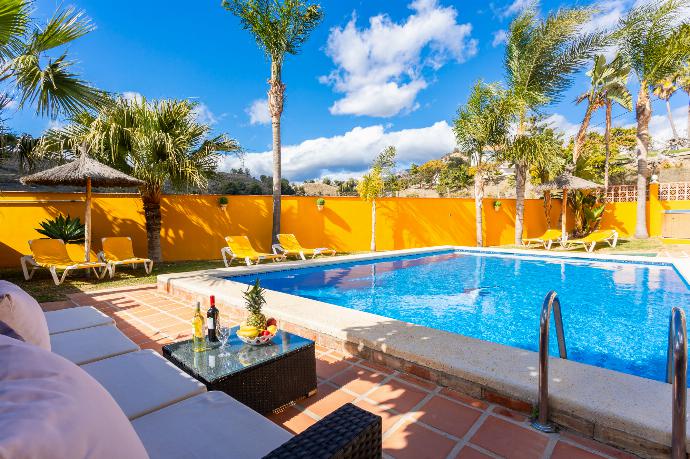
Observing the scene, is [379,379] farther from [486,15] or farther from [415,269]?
[486,15]

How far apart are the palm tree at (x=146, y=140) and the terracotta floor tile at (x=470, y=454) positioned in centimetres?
803

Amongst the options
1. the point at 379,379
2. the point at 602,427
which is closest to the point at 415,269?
the point at 379,379

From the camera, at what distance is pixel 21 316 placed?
5.90 ft

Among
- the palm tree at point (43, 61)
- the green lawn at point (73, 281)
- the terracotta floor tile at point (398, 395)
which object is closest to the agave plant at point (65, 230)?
the green lawn at point (73, 281)

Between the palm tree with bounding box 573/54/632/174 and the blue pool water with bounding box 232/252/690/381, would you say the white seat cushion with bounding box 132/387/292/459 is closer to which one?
the blue pool water with bounding box 232/252/690/381

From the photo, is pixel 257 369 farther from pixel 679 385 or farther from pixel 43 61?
pixel 43 61

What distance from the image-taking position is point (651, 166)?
74.3ft

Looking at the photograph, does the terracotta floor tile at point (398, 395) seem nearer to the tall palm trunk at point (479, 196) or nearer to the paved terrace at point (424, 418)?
the paved terrace at point (424, 418)

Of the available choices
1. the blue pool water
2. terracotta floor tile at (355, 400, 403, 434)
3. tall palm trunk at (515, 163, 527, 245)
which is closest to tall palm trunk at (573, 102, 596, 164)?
tall palm trunk at (515, 163, 527, 245)

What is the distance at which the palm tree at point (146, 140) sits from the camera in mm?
8297

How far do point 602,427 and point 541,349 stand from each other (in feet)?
1.79

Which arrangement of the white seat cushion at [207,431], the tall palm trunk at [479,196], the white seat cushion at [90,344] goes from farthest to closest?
the tall palm trunk at [479,196], the white seat cushion at [90,344], the white seat cushion at [207,431]

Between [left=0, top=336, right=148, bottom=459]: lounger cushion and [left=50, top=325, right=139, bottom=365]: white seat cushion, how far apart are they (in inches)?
76.8

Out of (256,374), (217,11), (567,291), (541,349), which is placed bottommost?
(567,291)
